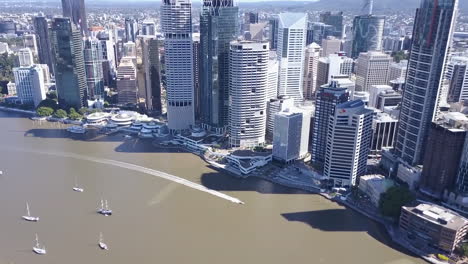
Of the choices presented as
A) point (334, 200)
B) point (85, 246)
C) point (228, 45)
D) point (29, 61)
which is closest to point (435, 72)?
point (334, 200)

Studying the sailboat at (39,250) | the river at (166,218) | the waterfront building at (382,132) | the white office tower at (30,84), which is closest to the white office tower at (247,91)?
the river at (166,218)

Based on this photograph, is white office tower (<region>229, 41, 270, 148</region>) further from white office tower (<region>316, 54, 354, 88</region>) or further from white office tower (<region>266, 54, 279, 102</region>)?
white office tower (<region>316, 54, 354, 88</region>)

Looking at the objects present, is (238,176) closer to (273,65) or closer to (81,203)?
(81,203)

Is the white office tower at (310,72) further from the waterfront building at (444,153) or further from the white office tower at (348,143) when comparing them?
the waterfront building at (444,153)

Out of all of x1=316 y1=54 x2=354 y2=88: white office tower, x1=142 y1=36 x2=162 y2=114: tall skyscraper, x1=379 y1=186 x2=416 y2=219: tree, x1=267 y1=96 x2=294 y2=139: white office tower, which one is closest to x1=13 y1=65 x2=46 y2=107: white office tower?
x1=142 y1=36 x2=162 y2=114: tall skyscraper

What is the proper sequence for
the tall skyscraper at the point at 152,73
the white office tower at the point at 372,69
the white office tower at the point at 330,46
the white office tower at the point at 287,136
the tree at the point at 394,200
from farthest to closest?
the white office tower at the point at 330,46
the white office tower at the point at 372,69
the tall skyscraper at the point at 152,73
the white office tower at the point at 287,136
the tree at the point at 394,200

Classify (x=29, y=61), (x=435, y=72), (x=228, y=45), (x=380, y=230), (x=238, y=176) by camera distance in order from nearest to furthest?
(x=380, y=230), (x=435, y=72), (x=238, y=176), (x=228, y=45), (x=29, y=61)
